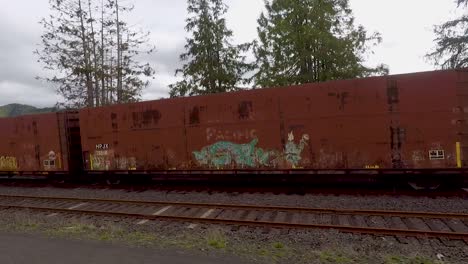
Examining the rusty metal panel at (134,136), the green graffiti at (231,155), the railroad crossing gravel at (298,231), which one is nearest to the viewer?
the railroad crossing gravel at (298,231)

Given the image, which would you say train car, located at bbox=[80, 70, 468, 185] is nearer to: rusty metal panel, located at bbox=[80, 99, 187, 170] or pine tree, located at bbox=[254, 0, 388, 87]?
rusty metal panel, located at bbox=[80, 99, 187, 170]

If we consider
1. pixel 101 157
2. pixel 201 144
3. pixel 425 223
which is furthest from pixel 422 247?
pixel 101 157

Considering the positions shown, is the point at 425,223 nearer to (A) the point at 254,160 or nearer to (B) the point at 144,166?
(A) the point at 254,160

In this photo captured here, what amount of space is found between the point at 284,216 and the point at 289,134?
3285 mm

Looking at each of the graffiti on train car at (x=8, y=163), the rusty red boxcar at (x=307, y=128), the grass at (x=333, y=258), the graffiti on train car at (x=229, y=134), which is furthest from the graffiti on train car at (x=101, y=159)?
the grass at (x=333, y=258)

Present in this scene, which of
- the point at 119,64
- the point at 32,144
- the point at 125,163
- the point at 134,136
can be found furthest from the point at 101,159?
the point at 119,64

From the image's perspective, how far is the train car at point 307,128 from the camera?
925 centimetres

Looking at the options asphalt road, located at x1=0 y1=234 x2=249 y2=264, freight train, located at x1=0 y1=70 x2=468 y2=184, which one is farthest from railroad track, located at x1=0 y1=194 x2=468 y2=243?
freight train, located at x1=0 y1=70 x2=468 y2=184

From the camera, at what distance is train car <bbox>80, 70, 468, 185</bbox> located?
9250mm

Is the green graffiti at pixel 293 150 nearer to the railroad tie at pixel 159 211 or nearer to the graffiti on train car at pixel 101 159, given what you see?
the railroad tie at pixel 159 211

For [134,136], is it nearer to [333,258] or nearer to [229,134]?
[229,134]

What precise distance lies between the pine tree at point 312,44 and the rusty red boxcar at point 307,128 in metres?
11.6

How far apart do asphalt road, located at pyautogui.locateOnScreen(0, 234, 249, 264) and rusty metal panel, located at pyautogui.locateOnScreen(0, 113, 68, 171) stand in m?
8.71

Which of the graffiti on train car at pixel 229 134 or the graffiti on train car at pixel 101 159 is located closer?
the graffiti on train car at pixel 229 134
